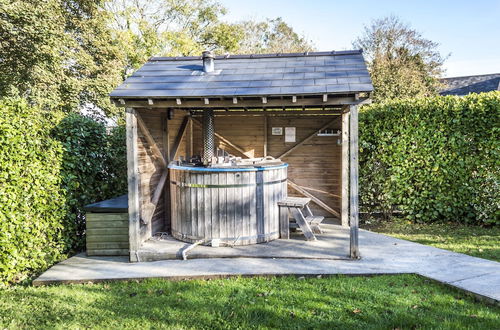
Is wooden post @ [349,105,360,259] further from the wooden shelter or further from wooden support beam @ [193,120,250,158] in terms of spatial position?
wooden support beam @ [193,120,250,158]

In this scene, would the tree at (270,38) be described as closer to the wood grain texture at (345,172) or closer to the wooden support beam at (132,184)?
the wood grain texture at (345,172)

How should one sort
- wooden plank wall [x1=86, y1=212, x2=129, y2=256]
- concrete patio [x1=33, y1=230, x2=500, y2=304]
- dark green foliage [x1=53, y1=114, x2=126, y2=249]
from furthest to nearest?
wooden plank wall [x1=86, y1=212, x2=129, y2=256] < dark green foliage [x1=53, y1=114, x2=126, y2=249] < concrete patio [x1=33, y1=230, x2=500, y2=304]

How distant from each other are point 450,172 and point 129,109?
6.07m

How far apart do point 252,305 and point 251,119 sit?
4.85m

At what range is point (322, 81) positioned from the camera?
529cm

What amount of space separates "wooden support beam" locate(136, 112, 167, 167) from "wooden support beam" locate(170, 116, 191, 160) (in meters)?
0.30

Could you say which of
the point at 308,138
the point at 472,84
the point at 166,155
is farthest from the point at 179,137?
the point at 472,84

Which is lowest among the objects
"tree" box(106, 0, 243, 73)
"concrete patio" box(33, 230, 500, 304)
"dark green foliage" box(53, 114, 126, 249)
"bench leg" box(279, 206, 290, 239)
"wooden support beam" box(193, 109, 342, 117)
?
"concrete patio" box(33, 230, 500, 304)

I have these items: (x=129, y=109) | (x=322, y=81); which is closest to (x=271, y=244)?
(x=322, y=81)

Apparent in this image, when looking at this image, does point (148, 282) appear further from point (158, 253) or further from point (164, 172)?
point (164, 172)

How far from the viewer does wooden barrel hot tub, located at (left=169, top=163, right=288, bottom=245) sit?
5605 mm

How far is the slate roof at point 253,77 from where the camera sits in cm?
512

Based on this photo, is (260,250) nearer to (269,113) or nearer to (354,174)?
(354,174)

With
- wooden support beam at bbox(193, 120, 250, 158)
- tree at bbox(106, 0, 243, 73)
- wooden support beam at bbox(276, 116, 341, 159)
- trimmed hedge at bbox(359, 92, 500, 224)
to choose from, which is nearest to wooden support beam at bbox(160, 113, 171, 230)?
wooden support beam at bbox(193, 120, 250, 158)
